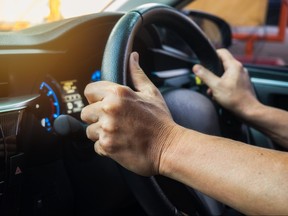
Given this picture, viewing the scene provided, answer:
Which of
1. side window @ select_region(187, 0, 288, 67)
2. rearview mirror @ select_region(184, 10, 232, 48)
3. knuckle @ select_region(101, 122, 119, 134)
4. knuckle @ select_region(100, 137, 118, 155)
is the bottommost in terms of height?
side window @ select_region(187, 0, 288, 67)

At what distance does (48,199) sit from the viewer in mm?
887

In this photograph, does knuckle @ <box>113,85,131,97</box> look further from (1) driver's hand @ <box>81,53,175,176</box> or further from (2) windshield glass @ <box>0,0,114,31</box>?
(2) windshield glass @ <box>0,0,114,31</box>

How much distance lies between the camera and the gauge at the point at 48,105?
843 mm

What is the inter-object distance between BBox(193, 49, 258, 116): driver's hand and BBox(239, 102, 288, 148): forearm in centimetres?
1

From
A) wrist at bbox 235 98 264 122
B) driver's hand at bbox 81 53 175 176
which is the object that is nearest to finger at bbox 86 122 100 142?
driver's hand at bbox 81 53 175 176

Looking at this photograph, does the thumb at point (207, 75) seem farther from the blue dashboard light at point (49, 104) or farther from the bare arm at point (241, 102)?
the blue dashboard light at point (49, 104)

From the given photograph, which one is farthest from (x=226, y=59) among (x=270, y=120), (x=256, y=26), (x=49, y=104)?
(x=256, y=26)

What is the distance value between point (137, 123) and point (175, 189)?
0.29 m

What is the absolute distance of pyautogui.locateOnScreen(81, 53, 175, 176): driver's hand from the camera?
57 cm

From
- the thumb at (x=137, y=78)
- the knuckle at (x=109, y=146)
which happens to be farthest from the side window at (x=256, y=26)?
the knuckle at (x=109, y=146)

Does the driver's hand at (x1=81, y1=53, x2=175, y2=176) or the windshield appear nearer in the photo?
the driver's hand at (x1=81, y1=53, x2=175, y2=176)

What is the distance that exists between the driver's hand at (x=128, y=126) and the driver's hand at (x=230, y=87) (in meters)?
0.39

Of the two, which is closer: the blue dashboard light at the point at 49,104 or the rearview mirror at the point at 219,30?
the blue dashboard light at the point at 49,104

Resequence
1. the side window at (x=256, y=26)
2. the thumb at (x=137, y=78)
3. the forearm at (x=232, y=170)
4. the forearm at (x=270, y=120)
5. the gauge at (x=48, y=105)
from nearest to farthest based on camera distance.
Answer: the forearm at (x=232, y=170) → the thumb at (x=137, y=78) → the gauge at (x=48, y=105) → the forearm at (x=270, y=120) → the side window at (x=256, y=26)
